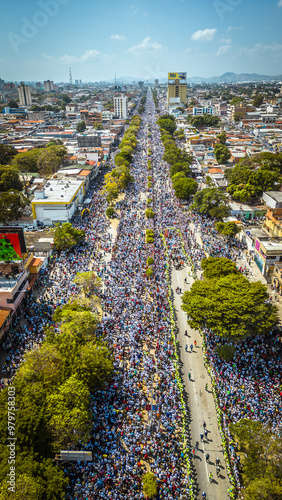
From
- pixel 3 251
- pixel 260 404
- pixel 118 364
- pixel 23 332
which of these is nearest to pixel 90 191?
pixel 3 251

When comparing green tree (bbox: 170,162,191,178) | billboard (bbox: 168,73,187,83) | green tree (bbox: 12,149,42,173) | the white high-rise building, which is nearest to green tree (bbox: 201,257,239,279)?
green tree (bbox: 170,162,191,178)

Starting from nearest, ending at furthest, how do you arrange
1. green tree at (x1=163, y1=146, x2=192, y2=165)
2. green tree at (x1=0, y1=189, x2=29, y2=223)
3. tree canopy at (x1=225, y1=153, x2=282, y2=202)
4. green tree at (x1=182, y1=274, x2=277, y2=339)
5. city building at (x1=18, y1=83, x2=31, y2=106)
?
green tree at (x1=182, y1=274, x2=277, y2=339), green tree at (x1=0, y1=189, x2=29, y2=223), tree canopy at (x1=225, y1=153, x2=282, y2=202), green tree at (x1=163, y1=146, x2=192, y2=165), city building at (x1=18, y1=83, x2=31, y2=106)

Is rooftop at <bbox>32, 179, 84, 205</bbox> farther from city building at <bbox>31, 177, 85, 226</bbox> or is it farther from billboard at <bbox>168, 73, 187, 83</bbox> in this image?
billboard at <bbox>168, 73, 187, 83</bbox>

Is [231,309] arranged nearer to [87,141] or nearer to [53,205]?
[53,205]

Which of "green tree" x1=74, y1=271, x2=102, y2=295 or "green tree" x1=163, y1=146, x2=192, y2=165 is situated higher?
"green tree" x1=163, y1=146, x2=192, y2=165

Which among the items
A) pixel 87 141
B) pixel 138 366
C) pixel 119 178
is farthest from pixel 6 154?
pixel 138 366

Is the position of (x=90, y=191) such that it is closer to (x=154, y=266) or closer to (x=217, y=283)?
(x=154, y=266)

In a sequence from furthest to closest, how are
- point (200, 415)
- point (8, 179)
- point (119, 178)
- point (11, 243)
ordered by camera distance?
point (119, 178) → point (8, 179) → point (11, 243) → point (200, 415)

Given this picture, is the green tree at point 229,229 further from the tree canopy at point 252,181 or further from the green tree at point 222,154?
the green tree at point 222,154
